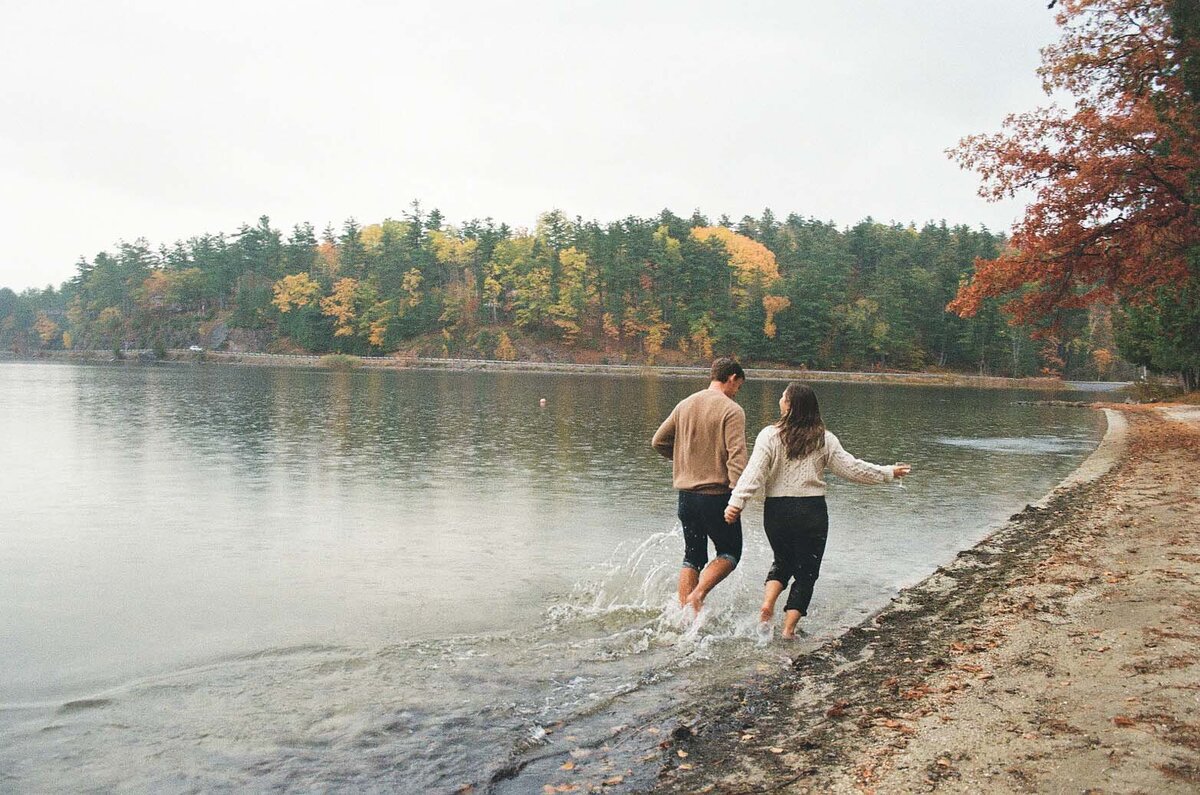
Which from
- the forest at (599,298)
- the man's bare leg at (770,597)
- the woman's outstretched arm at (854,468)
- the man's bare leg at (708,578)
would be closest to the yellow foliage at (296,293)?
the forest at (599,298)

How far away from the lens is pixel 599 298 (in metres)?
120

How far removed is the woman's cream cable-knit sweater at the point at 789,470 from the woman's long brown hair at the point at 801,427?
54 millimetres

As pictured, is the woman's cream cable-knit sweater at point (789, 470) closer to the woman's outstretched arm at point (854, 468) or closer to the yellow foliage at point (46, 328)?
the woman's outstretched arm at point (854, 468)

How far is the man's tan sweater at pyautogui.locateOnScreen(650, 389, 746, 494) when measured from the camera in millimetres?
7492

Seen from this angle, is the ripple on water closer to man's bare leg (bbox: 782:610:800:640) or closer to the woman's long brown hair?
man's bare leg (bbox: 782:610:800:640)

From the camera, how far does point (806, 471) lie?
7.32 metres

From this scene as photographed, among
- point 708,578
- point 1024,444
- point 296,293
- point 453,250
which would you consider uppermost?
point 453,250

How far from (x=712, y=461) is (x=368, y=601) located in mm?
4107

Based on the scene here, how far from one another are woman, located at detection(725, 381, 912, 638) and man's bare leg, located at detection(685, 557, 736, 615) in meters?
0.52

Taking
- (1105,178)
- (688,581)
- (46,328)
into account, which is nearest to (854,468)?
(688,581)

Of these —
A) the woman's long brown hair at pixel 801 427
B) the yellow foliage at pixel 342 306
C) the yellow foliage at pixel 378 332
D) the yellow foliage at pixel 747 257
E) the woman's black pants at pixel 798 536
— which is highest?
the yellow foliage at pixel 747 257

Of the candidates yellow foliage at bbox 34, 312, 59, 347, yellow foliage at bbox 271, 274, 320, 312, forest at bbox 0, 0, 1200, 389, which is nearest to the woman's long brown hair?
forest at bbox 0, 0, 1200, 389

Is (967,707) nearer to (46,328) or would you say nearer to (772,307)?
(772,307)

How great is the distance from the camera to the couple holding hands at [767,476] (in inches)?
288
